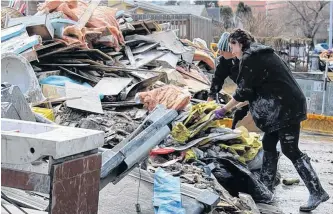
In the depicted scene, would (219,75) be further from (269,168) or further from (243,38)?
(269,168)

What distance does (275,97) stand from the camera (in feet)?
16.2

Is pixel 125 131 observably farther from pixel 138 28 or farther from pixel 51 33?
pixel 138 28

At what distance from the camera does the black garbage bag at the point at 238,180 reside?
16.4ft

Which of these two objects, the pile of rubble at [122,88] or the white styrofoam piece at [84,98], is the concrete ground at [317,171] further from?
the white styrofoam piece at [84,98]

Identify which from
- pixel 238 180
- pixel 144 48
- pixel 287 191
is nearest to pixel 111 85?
pixel 144 48

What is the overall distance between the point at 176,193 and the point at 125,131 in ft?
7.00

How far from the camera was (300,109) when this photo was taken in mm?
4914

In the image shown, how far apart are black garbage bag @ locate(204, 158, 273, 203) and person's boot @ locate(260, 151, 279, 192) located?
157 millimetres

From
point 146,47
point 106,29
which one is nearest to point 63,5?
point 106,29

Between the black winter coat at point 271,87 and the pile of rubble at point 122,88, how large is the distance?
65cm

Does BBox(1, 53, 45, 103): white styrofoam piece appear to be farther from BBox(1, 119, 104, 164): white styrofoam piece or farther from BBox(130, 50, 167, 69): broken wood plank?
BBox(1, 119, 104, 164): white styrofoam piece

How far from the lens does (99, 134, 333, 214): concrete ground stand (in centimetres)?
373

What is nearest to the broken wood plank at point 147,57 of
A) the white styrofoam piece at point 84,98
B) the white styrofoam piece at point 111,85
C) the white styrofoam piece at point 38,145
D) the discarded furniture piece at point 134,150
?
the white styrofoam piece at point 111,85

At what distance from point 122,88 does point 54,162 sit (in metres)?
5.15
